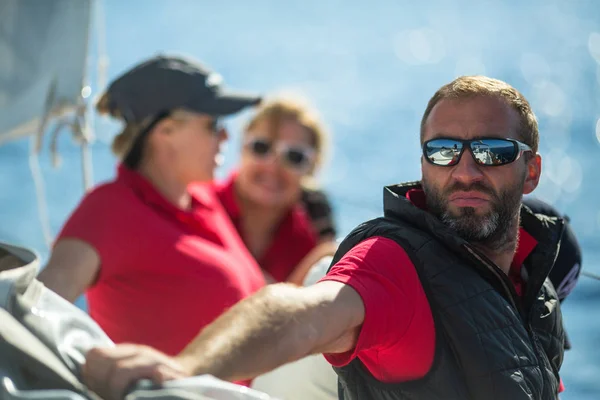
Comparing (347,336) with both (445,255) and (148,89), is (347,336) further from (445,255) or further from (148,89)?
(148,89)

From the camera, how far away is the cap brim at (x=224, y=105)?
2752 mm

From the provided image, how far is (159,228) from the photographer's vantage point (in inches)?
97.3

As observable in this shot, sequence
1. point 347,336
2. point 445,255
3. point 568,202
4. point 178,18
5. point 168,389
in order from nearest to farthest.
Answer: point 168,389
point 347,336
point 445,255
point 568,202
point 178,18

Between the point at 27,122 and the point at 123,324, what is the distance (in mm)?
848

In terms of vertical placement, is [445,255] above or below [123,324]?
above

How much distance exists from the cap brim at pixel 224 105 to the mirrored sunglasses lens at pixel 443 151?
113 cm

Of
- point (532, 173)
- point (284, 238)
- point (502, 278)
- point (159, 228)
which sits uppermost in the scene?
point (532, 173)

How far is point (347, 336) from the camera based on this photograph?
1.45 m

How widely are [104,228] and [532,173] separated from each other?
1.00m

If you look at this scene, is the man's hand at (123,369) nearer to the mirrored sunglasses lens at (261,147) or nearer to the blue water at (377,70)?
the mirrored sunglasses lens at (261,147)

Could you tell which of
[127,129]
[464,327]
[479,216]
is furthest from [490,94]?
[127,129]

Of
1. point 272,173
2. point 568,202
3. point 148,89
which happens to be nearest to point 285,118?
point 272,173

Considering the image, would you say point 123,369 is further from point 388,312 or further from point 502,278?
point 502,278

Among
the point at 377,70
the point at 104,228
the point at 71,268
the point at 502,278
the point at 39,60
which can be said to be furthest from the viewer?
the point at 377,70
